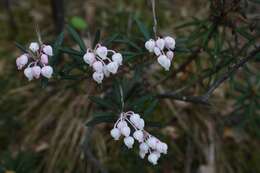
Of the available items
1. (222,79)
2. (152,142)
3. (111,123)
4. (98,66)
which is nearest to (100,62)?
(98,66)

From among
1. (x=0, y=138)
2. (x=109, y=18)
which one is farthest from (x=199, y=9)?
(x=0, y=138)

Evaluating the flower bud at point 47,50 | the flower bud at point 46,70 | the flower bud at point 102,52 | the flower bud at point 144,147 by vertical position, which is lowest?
the flower bud at point 144,147

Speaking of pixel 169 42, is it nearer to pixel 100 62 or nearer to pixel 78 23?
pixel 100 62

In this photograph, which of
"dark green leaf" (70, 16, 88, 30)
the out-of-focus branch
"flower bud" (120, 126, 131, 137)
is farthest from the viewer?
"dark green leaf" (70, 16, 88, 30)

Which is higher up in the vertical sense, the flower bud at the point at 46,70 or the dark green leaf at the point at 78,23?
the dark green leaf at the point at 78,23

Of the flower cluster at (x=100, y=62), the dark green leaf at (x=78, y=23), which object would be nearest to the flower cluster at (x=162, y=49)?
the flower cluster at (x=100, y=62)

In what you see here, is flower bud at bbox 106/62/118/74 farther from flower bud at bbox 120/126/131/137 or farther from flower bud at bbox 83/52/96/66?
flower bud at bbox 120/126/131/137

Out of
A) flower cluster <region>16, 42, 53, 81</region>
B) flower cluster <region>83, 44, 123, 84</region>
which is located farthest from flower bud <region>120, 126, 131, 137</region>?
flower cluster <region>16, 42, 53, 81</region>

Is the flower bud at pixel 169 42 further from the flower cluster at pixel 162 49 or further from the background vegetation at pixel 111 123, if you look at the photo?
the background vegetation at pixel 111 123

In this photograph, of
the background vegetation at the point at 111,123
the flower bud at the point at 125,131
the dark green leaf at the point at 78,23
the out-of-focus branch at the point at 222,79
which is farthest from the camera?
the dark green leaf at the point at 78,23

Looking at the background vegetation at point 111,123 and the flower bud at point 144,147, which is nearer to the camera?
the flower bud at point 144,147
